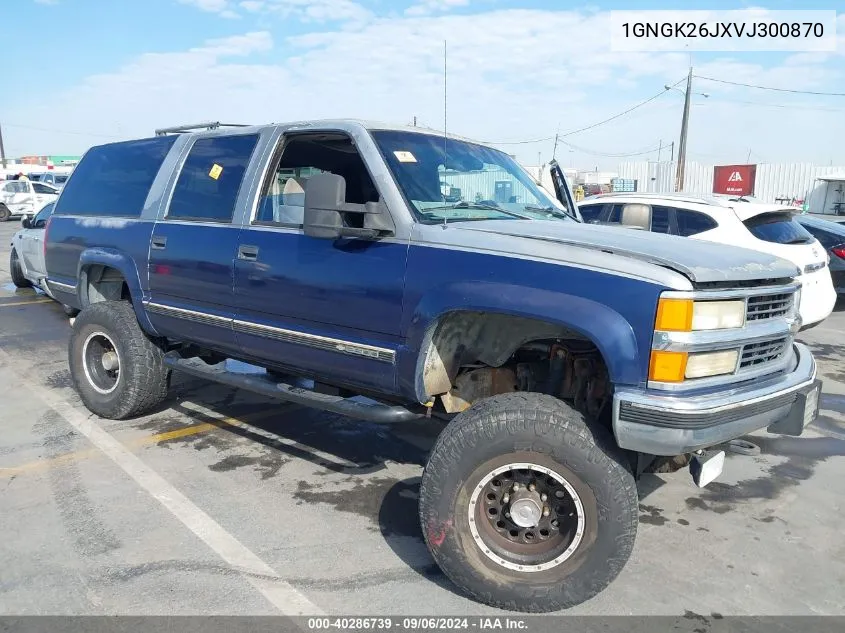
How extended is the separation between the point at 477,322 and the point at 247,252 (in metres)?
1.47

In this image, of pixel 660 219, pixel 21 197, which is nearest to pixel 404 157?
pixel 660 219

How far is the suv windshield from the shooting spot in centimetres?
350

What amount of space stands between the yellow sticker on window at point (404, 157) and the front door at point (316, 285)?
30 centimetres

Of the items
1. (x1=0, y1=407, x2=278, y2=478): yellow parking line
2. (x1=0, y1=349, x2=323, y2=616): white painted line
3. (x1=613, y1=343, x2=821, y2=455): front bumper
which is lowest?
(x1=0, y1=407, x2=278, y2=478): yellow parking line

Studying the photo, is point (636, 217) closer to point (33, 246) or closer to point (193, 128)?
point (193, 128)

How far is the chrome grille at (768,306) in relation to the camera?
2.89 meters

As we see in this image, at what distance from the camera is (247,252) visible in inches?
153

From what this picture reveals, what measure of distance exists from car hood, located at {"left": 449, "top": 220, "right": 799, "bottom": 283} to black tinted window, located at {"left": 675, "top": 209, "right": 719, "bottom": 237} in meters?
4.30

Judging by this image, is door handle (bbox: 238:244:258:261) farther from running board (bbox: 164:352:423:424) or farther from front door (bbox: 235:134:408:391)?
running board (bbox: 164:352:423:424)

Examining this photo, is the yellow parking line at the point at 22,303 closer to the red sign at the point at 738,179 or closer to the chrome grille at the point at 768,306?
the chrome grille at the point at 768,306

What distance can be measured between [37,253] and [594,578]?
30.2 feet

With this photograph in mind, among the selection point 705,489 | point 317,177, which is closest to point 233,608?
point 317,177

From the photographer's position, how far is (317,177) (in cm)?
330

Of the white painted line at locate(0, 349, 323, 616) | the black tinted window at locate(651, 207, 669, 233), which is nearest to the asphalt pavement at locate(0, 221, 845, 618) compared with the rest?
the white painted line at locate(0, 349, 323, 616)
